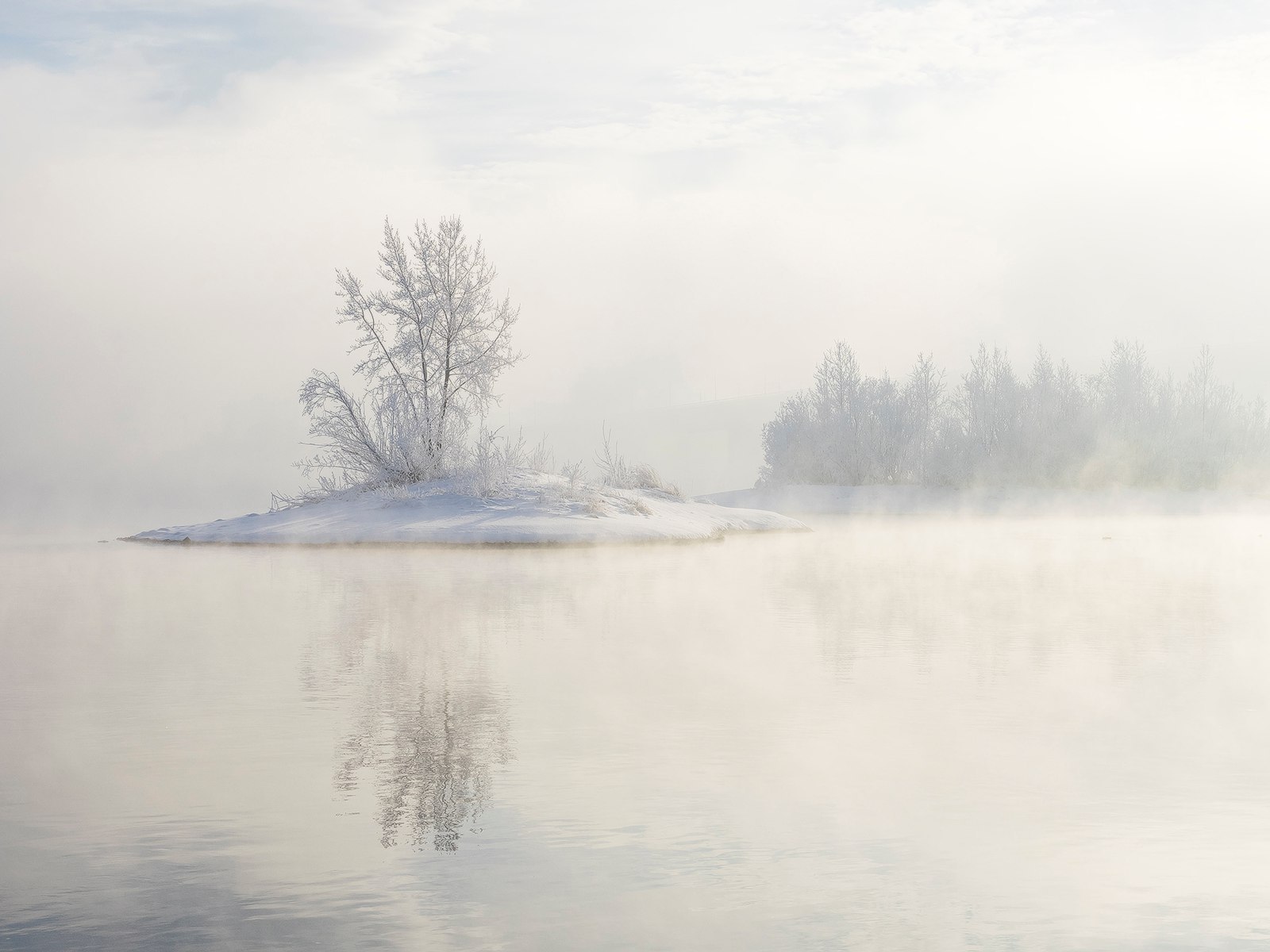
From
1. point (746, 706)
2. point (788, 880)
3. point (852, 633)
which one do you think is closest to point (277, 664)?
point (746, 706)

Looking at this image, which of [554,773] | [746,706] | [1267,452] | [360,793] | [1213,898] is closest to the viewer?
[1213,898]

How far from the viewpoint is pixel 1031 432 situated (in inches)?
1921

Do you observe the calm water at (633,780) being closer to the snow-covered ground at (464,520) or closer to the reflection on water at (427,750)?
the reflection on water at (427,750)

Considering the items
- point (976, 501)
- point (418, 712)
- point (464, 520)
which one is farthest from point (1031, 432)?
point (418, 712)

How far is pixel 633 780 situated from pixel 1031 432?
46728 mm

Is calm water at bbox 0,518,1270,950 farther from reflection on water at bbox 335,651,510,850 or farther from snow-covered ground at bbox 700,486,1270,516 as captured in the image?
snow-covered ground at bbox 700,486,1270,516

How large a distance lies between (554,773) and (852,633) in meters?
4.95

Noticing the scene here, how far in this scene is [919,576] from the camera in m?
15.2

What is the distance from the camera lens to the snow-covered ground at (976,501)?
44094mm

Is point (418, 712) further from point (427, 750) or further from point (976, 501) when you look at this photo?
point (976, 501)

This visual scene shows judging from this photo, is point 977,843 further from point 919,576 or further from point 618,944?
point 919,576

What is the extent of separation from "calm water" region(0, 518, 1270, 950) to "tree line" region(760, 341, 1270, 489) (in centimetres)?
3915

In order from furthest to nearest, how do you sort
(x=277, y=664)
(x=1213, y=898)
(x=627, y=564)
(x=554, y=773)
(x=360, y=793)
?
(x=627, y=564) < (x=277, y=664) < (x=554, y=773) < (x=360, y=793) < (x=1213, y=898)

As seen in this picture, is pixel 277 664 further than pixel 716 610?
No
